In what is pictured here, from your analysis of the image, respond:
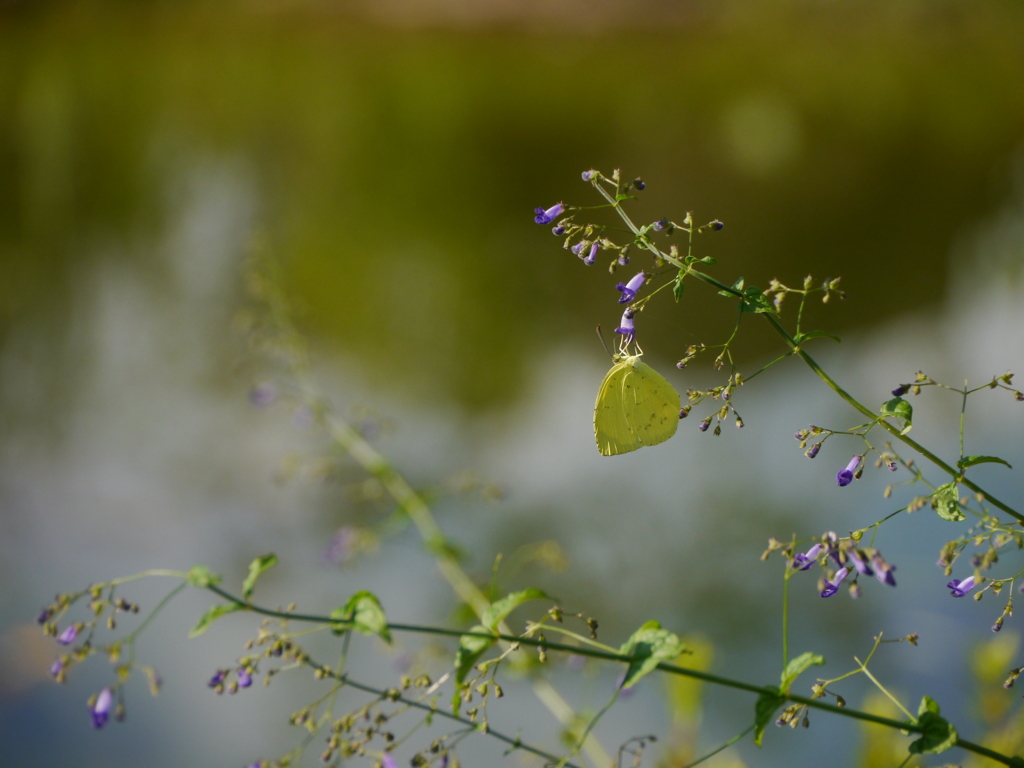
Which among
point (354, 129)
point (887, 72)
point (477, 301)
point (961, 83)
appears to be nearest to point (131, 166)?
point (354, 129)

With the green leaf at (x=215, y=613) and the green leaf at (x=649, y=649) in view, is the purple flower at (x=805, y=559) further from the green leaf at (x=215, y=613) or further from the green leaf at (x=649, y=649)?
the green leaf at (x=215, y=613)

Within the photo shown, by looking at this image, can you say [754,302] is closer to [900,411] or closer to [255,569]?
[900,411]

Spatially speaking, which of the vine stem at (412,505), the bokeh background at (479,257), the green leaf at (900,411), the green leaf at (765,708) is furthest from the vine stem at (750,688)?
the bokeh background at (479,257)

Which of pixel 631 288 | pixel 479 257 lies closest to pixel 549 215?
pixel 631 288

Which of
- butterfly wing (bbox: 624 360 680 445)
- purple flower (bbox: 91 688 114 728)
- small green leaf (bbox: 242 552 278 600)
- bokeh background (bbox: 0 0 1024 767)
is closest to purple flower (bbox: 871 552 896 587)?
butterfly wing (bbox: 624 360 680 445)

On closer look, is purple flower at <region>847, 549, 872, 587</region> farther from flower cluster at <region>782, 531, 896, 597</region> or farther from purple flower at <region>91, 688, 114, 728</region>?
purple flower at <region>91, 688, 114, 728</region>
